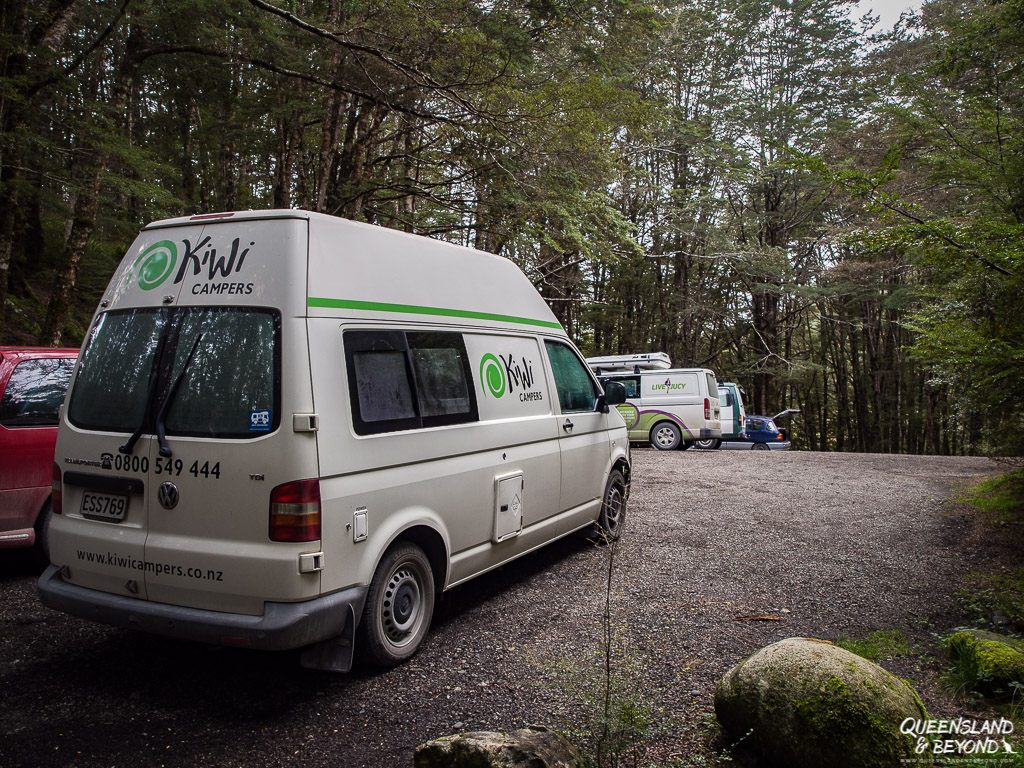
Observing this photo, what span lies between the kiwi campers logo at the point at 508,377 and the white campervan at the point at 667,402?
40.6 ft

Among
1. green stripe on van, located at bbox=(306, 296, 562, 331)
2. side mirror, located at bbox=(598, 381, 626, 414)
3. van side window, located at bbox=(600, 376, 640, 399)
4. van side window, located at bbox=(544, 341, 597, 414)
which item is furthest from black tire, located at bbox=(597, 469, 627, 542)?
van side window, located at bbox=(600, 376, 640, 399)

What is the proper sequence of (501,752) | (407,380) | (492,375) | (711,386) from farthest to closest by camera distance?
(711,386), (492,375), (407,380), (501,752)

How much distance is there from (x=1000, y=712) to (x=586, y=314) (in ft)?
81.5

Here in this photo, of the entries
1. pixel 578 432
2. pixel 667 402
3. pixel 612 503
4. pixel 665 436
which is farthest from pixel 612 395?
pixel 665 436

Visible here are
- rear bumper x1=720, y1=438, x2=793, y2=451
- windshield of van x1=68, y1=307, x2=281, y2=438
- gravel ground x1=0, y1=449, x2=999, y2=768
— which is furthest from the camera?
rear bumper x1=720, y1=438, x2=793, y2=451

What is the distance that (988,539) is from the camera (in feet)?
21.7

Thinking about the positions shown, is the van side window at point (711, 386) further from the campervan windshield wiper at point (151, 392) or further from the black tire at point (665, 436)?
the campervan windshield wiper at point (151, 392)

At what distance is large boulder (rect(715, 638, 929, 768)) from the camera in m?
2.46

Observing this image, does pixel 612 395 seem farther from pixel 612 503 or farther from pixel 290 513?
pixel 290 513

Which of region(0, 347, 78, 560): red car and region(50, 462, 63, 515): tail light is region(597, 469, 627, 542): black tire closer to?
region(50, 462, 63, 515): tail light

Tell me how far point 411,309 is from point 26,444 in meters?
3.17

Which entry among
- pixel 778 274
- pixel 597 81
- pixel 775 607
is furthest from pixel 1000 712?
pixel 778 274

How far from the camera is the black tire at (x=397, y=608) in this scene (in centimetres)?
353

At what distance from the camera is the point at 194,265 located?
3.61 meters
